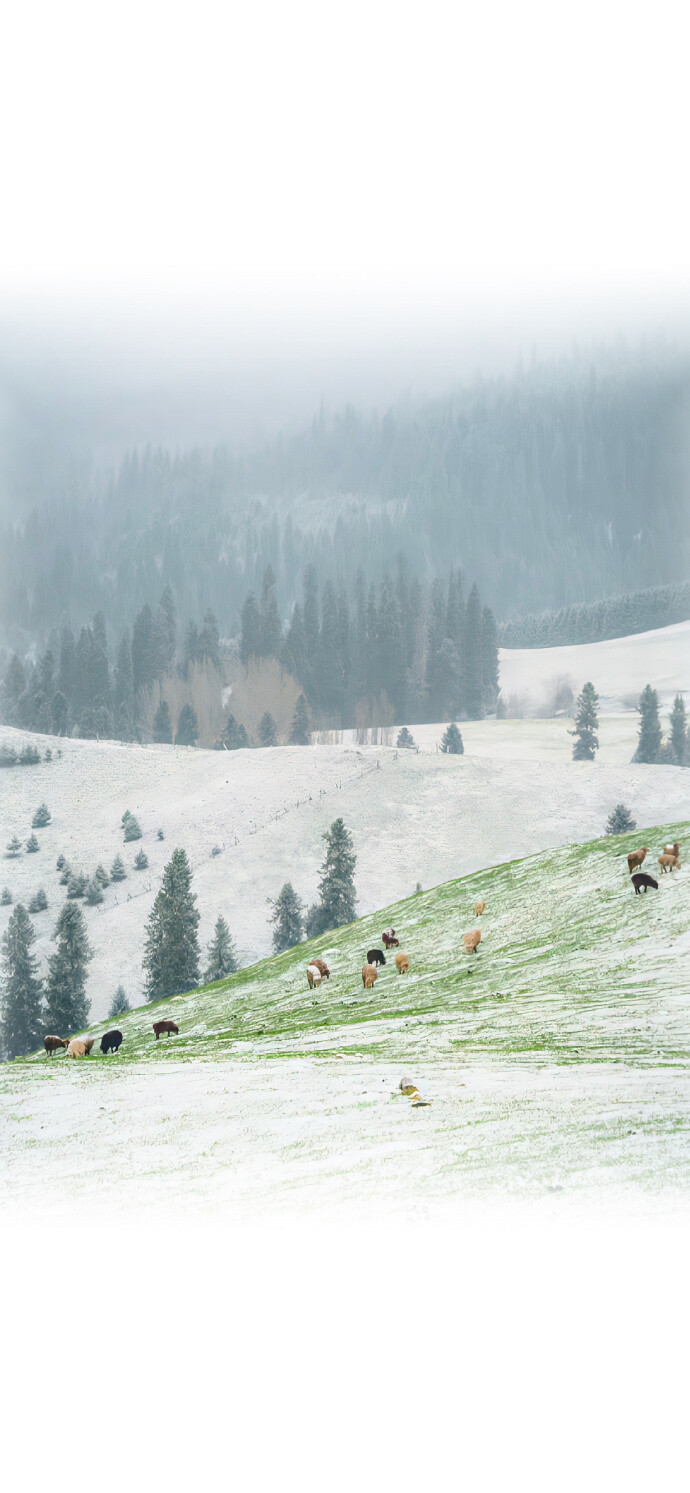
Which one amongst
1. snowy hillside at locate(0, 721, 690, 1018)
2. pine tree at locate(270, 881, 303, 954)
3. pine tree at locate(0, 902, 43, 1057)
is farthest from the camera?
pine tree at locate(270, 881, 303, 954)

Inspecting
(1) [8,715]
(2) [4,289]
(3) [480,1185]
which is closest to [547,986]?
(3) [480,1185]

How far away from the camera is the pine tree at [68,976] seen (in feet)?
→ 26.6

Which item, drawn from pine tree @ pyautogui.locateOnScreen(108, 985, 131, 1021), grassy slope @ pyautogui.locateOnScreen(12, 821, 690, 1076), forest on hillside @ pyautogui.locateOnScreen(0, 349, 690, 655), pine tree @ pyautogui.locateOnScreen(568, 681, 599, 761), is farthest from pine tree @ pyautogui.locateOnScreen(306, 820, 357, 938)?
pine tree @ pyautogui.locateOnScreen(568, 681, 599, 761)

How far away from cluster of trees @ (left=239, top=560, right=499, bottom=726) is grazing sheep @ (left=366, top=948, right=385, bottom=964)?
213 centimetres

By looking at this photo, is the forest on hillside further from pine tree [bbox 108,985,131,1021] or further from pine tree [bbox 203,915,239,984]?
pine tree [bbox 108,985,131,1021]

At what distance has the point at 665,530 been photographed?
340 inches

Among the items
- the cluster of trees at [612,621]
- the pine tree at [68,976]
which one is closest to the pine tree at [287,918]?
the pine tree at [68,976]

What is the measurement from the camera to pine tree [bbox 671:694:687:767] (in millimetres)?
8359

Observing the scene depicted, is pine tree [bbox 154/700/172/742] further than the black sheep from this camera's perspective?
Yes

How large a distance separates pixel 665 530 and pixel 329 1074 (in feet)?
18.6

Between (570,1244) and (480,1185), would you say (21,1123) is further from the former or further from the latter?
(570,1244)

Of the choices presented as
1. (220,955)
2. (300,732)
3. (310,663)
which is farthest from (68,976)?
(310,663)

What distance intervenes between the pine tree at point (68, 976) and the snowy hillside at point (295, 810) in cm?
14

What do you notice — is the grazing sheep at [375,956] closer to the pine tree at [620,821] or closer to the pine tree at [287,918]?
the pine tree at [287,918]
